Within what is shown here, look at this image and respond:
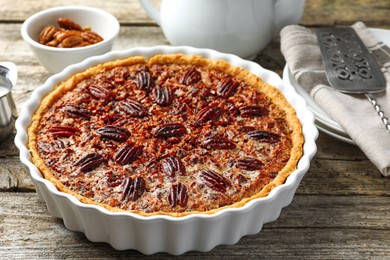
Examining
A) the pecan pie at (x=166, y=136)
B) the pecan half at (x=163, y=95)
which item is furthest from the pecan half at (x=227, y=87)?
the pecan half at (x=163, y=95)

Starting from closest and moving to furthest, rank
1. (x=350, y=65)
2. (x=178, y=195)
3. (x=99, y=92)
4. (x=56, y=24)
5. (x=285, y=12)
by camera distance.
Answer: (x=178, y=195) → (x=99, y=92) → (x=350, y=65) → (x=285, y=12) → (x=56, y=24)

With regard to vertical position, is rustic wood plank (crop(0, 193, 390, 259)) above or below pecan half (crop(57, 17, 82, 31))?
below

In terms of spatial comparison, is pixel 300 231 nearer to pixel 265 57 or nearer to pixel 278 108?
pixel 278 108

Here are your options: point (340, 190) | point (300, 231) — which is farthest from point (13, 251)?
point (340, 190)

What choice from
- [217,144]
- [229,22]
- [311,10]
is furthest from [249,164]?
[311,10]

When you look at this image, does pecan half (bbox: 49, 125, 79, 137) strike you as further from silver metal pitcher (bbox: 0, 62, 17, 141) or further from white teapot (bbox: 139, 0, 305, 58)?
white teapot (bbox: 139, 0, 305, 58)

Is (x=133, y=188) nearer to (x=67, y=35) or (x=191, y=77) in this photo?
(x=191, y=77)

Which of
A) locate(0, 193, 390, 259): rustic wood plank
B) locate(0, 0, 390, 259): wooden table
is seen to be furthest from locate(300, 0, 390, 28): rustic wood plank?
locate(0, 193, 390, 259): rustic wood plank
